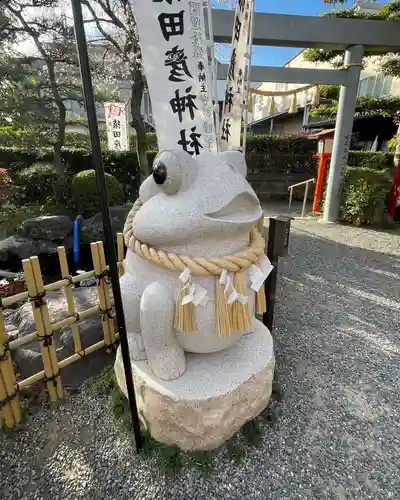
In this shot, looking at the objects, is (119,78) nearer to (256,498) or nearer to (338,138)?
(338,138)

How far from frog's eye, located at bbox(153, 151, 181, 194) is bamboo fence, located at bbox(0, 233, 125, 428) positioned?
104 centimetres

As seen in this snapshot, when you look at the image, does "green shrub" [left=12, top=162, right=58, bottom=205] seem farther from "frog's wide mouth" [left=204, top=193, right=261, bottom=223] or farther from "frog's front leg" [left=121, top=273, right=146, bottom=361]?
"frog's wide mouth" [left=204, top=193, right=261, bottom=223]

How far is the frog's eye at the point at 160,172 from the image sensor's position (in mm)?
1515

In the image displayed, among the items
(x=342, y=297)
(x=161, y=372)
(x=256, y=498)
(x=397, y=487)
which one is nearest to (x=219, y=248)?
(x=161, y=372)

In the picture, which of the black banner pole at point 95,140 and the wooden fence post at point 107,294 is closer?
the black banner pole at point 95,140

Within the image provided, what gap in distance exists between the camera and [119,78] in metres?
9.17

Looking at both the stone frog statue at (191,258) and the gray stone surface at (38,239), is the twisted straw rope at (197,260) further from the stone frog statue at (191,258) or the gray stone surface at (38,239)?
the gray stone surface at (38,239)

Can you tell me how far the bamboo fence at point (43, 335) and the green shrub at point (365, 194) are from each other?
Result: 6.61 m

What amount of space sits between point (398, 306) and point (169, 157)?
369cm

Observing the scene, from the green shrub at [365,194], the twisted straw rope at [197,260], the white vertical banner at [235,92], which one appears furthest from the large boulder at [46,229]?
the green shrub at [365,194]

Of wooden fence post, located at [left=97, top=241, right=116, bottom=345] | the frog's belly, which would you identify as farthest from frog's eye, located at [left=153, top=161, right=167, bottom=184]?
wooden fence post, located at [left=97, top=241, right=116, bottom=345]

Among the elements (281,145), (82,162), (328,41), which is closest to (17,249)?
(82,162)

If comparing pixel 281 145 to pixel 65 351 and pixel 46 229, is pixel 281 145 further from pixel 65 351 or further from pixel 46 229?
pixel 65 351

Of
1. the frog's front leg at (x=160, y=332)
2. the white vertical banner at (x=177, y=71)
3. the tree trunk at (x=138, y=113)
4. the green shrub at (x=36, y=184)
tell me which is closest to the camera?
the frog's front leg at (x=160, y=332)
